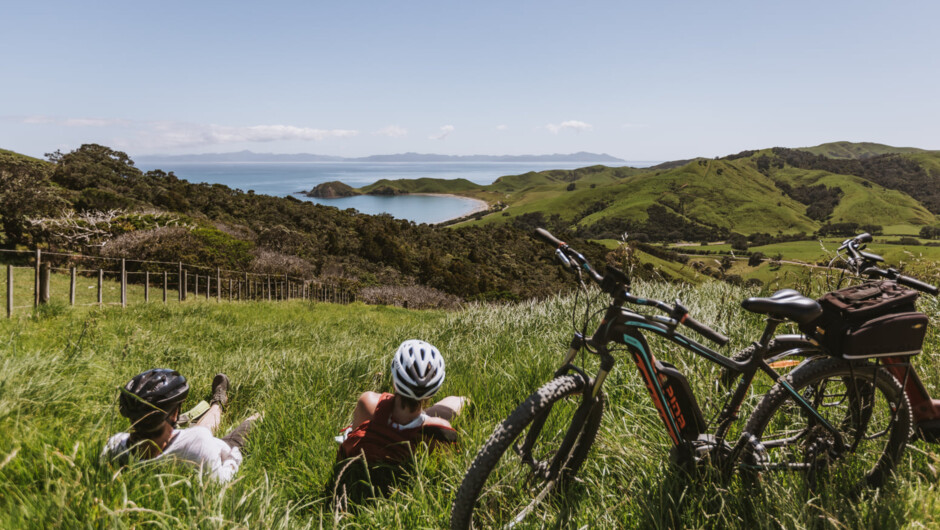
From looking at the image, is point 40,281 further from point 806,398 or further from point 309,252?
point 309,252

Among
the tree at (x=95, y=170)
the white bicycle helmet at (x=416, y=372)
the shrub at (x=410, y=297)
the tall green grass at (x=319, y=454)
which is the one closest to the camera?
the tall green grass at (x=319, y=454)

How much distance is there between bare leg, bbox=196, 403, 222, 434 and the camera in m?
3.80

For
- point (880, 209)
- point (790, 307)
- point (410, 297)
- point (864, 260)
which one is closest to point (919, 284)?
point (864, 260)

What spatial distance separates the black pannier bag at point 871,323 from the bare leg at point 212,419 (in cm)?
424

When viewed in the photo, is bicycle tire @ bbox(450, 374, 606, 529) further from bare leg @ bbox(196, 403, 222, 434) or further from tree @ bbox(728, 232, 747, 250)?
tree @ bbox(728, 232, 747, 250)

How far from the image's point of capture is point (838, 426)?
2596 mm

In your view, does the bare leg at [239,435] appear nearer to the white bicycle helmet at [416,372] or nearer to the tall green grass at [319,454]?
the tall green grass at [319,454]

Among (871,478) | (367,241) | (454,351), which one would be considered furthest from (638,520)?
(367,241)

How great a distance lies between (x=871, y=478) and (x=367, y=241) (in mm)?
47087

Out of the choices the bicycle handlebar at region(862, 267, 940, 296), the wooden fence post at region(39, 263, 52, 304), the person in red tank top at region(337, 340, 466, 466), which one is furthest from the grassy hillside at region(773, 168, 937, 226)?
Result: the wooden fence post at region(39, 263, 52, 304)

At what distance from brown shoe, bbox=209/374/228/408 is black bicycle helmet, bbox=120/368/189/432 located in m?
1.49

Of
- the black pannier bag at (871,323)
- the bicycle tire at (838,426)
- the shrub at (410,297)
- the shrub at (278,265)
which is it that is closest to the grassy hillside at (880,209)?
the shrub at (410,297)

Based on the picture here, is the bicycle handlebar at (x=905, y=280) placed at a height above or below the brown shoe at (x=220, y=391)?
above

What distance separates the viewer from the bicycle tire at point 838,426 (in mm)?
2334
